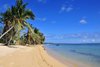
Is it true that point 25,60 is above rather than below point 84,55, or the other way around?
above

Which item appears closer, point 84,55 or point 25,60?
point 25,60

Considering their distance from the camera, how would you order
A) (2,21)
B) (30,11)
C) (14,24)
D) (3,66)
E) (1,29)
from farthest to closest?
(1,29), (2,21), (30,11), (14,24), (3,66)

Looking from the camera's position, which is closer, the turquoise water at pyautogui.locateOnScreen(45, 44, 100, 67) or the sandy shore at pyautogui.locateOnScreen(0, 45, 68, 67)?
the sandy shore at pyautogui.locateOnScreen(0, 45, 68, 67)

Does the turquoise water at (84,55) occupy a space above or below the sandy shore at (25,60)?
below

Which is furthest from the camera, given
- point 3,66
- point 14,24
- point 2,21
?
point 2,21

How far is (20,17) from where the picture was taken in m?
15.2

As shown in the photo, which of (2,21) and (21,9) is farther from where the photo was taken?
(2,21)

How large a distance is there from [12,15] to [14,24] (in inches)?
74.4

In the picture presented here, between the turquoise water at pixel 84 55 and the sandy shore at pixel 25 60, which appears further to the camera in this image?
the turquoise water at pixel 84 55

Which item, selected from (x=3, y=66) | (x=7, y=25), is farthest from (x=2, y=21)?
(x=3, y=66)

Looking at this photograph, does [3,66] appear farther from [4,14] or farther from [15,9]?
[4,14]

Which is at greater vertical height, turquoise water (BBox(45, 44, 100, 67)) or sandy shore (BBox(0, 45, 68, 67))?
sandy shore (BBox(0, 45, 68, 67))

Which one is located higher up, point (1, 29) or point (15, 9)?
point (15, 9)

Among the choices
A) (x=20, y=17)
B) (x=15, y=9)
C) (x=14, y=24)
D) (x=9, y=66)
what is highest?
(x=15, y=9)
